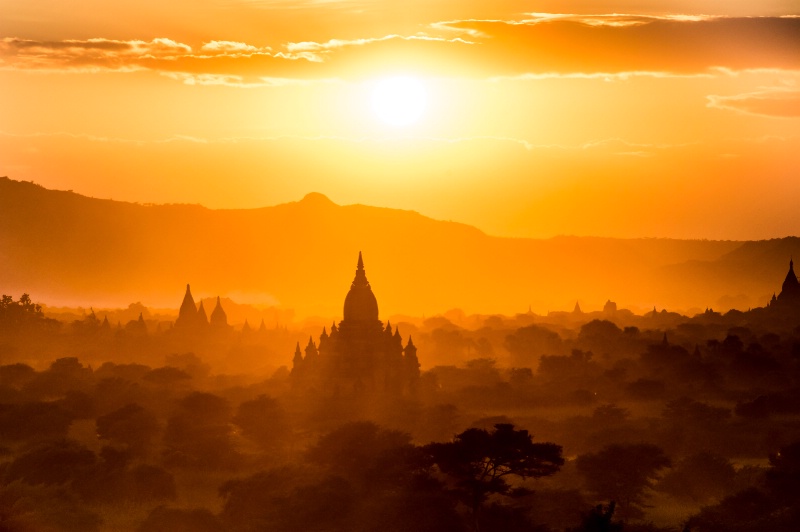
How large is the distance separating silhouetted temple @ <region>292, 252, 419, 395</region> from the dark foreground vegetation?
139cm

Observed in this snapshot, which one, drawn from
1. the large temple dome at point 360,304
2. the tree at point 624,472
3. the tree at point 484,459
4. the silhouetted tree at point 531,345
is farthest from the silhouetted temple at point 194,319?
the tree at point 484,459

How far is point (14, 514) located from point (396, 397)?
31649 millimetres

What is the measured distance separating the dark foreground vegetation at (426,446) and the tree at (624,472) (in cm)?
11

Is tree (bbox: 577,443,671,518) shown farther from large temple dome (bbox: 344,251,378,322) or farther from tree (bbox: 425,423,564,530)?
large temple dome (bbox: 344,251,378,322)

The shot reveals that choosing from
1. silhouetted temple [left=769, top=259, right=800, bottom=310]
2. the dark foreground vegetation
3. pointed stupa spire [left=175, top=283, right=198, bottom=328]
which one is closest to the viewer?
the dark foreground vegetation

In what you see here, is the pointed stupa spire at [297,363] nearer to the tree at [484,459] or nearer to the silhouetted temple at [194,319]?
the tree at [484,459]

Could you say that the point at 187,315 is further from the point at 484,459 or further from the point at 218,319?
the point at 484,459

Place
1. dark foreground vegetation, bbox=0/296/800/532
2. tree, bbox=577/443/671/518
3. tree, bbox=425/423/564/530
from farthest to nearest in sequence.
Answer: tree, bbox=577/443/671/518, dark foreground vegetation, bbox=0/296/800/532, tree, bbox=425/423/564/530

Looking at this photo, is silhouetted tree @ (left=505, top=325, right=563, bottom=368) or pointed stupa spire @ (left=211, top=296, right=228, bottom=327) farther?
pointed stupa spire @ (left=211, top=296, right=228, bottom=327)

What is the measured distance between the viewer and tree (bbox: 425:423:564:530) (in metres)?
59.0

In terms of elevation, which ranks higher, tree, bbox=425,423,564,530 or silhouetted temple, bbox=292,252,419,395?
silhouetted temple, bbox=292,252,419,395

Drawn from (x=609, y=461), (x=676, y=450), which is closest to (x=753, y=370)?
(x=676, y=450)

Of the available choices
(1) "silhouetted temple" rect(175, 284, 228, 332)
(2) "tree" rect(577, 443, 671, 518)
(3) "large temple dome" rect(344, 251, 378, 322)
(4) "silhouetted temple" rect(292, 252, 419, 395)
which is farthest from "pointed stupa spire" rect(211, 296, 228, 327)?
(2) "tree" rect(577, 443, 671, 518)

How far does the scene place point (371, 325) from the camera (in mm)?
91750
